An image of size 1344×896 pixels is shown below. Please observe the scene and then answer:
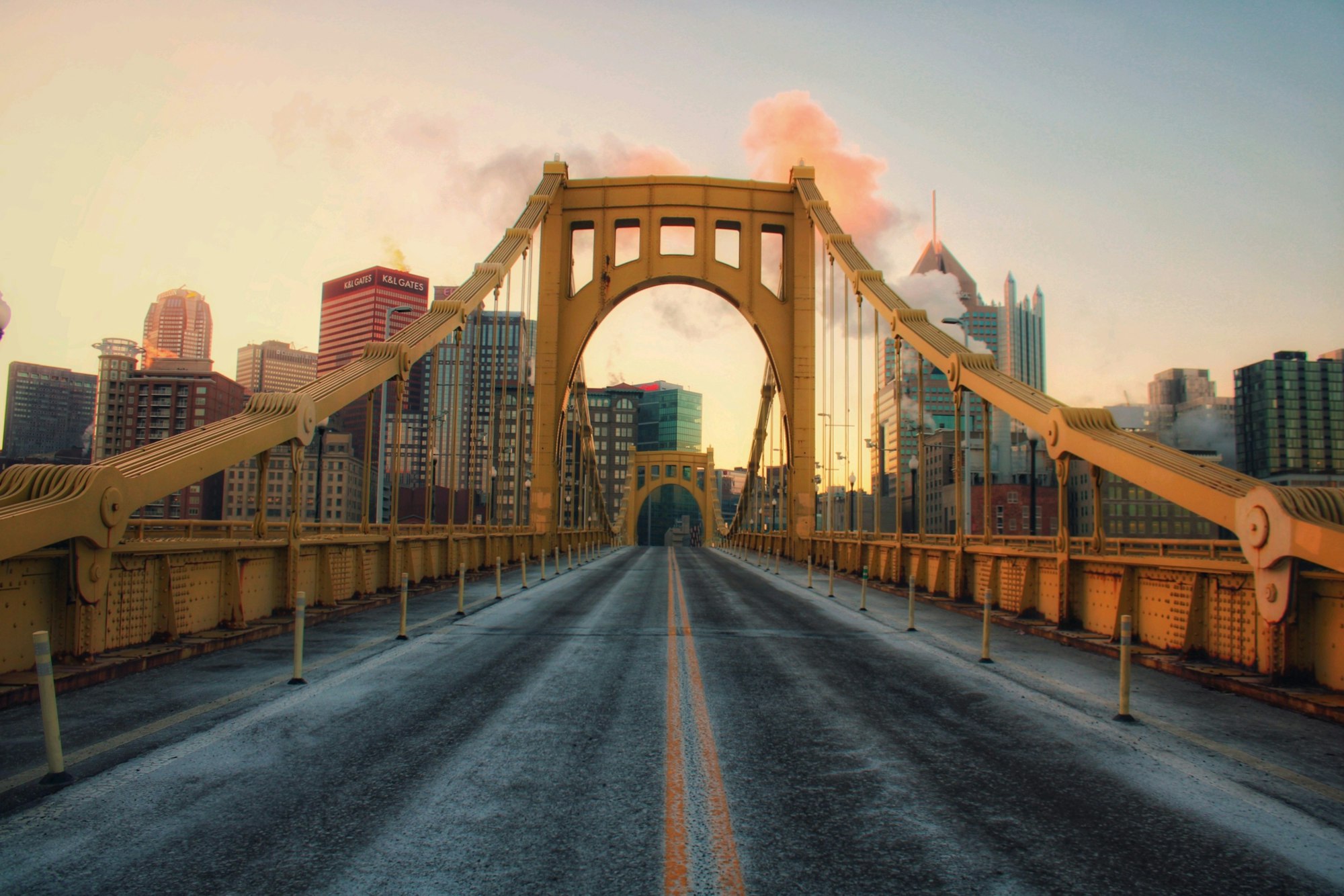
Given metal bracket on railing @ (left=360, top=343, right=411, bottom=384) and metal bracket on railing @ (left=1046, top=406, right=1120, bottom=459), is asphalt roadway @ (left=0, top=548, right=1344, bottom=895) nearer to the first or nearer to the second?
metal bracket on railing @ (left=1046, top=406, right=1120, bottom=459)

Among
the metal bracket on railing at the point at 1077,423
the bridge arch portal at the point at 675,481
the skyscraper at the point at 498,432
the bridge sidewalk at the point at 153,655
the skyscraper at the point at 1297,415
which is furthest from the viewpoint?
the skyscraper at the point at 1297,415

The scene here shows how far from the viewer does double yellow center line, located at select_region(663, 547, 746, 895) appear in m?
4.32

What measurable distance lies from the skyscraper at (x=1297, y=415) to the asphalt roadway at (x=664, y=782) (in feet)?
567

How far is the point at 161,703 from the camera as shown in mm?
8305

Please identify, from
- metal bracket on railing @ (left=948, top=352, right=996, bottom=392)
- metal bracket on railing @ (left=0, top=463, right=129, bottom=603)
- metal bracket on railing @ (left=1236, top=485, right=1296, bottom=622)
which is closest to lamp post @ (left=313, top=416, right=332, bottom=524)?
metal bracket on railing @ (left=0, top=463, right=129, bottom=603)

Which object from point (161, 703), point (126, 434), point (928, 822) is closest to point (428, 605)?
point (161, 703)

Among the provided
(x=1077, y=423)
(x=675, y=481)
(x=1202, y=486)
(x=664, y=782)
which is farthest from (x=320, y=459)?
(x=675, y=481)

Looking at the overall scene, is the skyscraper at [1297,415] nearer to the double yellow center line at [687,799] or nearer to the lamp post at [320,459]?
the lamp post at [320,459]

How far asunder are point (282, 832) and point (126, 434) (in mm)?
157171

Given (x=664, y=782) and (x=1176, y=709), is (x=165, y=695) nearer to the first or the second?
(x=664, y=782)

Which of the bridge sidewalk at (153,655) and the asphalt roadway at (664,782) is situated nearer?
the asphalt roadway at (664,782)

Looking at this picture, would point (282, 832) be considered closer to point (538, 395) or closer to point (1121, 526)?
point (538, 395)

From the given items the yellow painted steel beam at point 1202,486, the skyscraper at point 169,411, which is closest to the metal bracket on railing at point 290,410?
the yellow painted steel beam at point 1202,486

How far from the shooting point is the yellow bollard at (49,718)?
5789 millimetres
